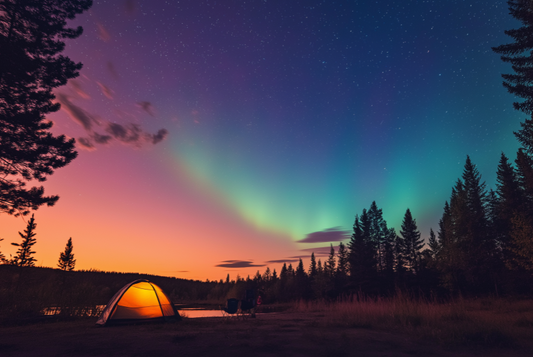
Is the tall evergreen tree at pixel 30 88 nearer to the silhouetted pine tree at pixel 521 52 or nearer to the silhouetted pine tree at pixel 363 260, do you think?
the silhouetted pine tree at pixel 521 52

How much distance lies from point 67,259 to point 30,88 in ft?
188

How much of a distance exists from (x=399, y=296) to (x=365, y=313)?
2.26 m

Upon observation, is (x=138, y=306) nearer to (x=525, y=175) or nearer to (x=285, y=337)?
(x=285, y=337)

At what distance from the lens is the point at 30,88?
42.1 ft

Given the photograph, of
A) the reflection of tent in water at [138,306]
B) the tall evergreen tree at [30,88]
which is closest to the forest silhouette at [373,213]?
the tall evergreen tree at [30,88]

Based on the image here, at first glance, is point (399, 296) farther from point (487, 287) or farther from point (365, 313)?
point (487, 287)

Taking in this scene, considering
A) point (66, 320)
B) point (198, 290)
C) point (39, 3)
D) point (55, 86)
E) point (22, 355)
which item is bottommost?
point (198, 290)

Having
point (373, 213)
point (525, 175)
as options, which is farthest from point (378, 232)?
point (525, 175)

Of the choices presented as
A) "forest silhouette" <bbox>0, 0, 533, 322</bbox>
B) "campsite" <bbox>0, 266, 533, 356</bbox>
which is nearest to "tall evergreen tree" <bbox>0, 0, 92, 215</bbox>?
"forest silhouette" <bbox>0, 0, 533, 322</bbox>

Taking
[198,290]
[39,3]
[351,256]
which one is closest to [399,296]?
[39,3]

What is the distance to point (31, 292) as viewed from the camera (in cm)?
1457

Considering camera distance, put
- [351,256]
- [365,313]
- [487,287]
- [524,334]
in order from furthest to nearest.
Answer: [351,256] → [487,287] → [365,313] → [524,334]

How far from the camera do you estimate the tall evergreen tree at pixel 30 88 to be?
12102mm

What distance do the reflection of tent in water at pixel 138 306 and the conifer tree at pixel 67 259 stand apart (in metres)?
56.6
